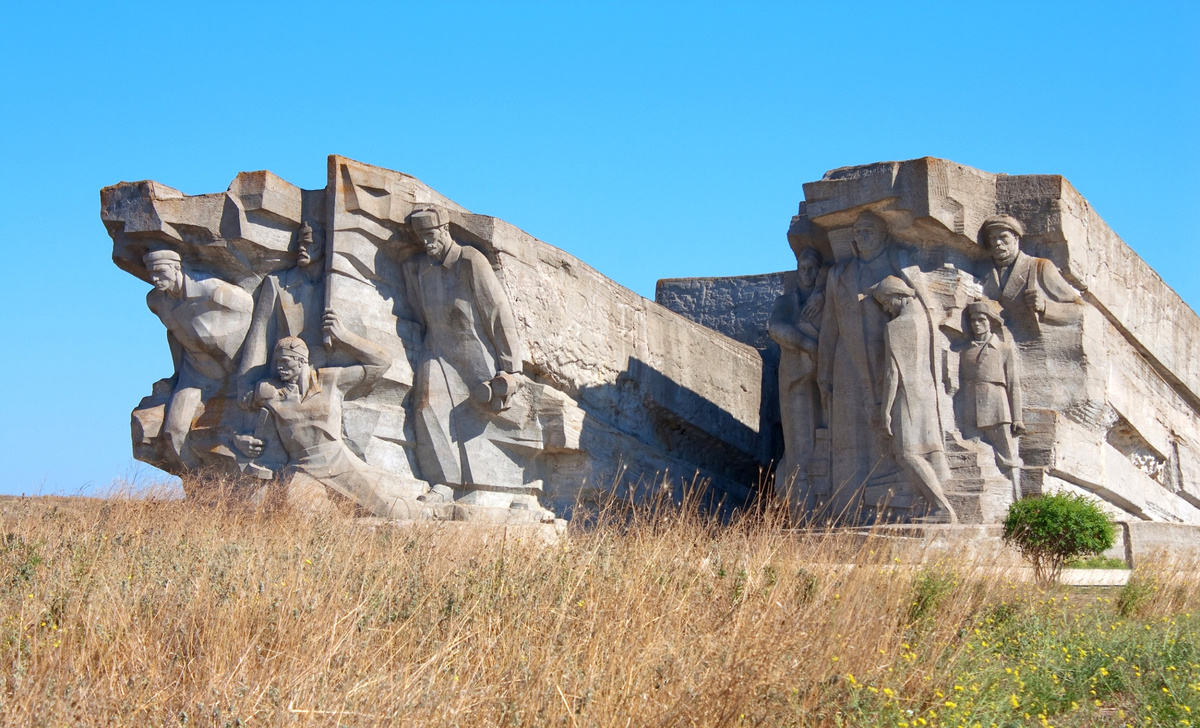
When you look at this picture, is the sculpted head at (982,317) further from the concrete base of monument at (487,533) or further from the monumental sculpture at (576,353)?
the concrete base of monument at (487,533)

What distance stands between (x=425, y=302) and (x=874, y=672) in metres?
6.95

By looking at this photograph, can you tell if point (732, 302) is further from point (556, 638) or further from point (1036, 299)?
point (556, 638)

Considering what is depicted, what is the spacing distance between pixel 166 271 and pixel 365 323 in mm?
1751

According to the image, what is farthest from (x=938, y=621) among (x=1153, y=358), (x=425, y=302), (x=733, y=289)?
(x=733, y=289)

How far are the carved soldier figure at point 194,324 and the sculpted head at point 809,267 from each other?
15.8ft

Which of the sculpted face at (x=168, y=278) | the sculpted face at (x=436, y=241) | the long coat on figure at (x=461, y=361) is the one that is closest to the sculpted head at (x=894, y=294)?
the long coat on figure at (x=461, y=361)

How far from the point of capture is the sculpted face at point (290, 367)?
10109 millimetres

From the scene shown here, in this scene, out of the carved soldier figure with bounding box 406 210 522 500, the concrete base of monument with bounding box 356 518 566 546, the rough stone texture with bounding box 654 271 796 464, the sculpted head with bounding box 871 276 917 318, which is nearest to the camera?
the concrete base of monument with bounding box 356 518 566 546

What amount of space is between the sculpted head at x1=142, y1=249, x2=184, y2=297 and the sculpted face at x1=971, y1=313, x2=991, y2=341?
666 centimetres

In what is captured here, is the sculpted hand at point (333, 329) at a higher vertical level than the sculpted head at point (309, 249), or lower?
lower

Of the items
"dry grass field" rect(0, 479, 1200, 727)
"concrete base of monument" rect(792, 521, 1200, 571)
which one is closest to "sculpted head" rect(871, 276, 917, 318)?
"concrete base of monument" rect(792, 521, 1200, 571)

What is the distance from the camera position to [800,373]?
35.1ft

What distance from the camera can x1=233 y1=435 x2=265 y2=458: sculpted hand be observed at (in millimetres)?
9992

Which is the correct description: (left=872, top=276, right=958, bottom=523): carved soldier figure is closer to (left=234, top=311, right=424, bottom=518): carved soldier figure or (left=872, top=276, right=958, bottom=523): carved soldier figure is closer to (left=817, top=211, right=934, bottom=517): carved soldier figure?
(left=817, top=211, right=934, bottom=517): carved soldier figure
